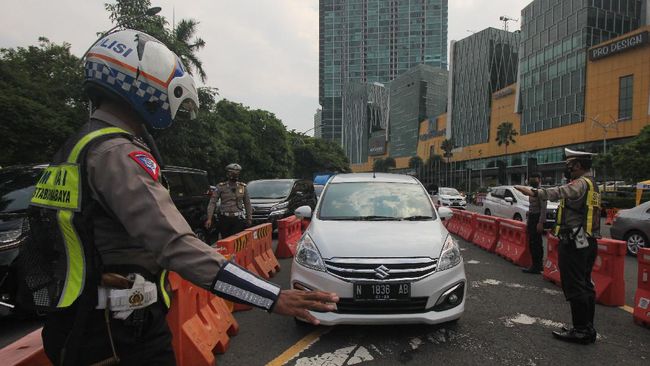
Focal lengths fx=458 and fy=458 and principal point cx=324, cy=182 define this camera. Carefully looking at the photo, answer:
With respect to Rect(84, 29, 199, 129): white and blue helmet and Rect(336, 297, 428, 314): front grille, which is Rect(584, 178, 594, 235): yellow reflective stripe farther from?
Rect(84, 29, 199, 129): white and blue helmet

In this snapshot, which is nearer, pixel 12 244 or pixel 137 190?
pixel 137 190

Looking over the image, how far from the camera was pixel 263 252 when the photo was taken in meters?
7.67

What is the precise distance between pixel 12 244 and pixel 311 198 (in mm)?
12110

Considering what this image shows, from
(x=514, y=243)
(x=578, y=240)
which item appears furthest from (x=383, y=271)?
→ (x=514, y=243)

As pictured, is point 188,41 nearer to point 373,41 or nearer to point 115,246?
point 115,246

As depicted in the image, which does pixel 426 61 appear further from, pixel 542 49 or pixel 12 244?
pixel 12 244

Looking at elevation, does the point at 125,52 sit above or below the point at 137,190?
above

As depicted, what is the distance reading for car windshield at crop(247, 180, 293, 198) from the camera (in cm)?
1370

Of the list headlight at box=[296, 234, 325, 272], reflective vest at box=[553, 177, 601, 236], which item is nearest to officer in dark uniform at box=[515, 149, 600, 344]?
reflective vest at box=[553, 177, 601, 236]

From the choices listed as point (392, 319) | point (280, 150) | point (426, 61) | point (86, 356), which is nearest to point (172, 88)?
point (86, 356)

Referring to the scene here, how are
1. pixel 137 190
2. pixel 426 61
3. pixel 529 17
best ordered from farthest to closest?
pixel 426 61
pixel 529 17
pixel 137 190

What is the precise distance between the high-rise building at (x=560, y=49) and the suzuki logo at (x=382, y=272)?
224ft

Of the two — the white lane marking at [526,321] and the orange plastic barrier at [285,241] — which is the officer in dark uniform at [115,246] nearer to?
the white lane marking at [526,321]

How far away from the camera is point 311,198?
645 inches
